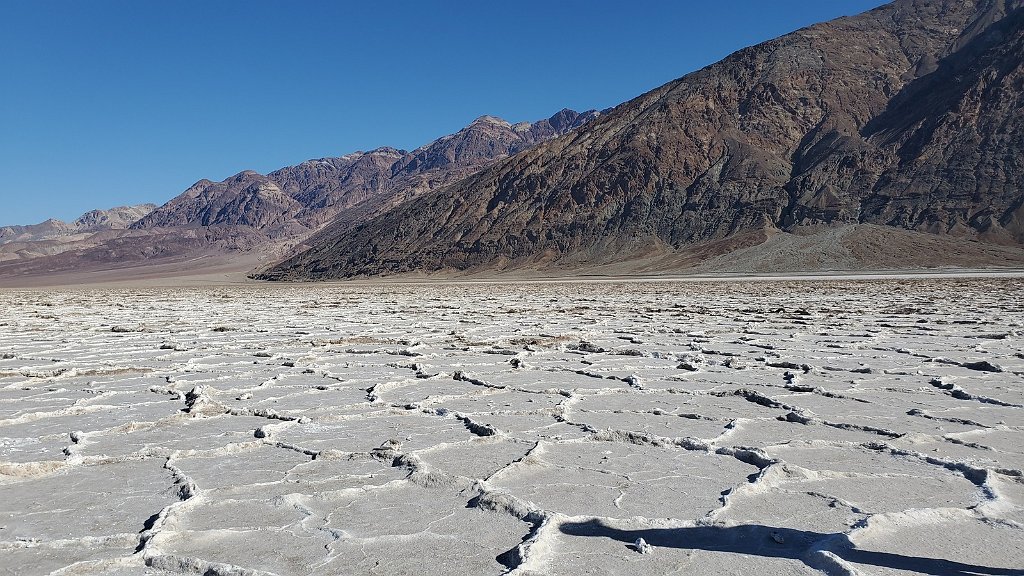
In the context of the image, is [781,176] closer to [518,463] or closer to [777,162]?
[777,162]

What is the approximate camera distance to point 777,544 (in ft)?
8.91

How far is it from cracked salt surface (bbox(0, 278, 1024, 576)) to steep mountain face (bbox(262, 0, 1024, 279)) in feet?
174

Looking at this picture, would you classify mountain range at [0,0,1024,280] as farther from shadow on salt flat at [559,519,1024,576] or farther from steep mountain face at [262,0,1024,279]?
shadow on salt flat at [559,519,1024,576]

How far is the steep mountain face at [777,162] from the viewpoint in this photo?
56.8 meters

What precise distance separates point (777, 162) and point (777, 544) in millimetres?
68131

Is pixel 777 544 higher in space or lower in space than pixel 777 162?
lower

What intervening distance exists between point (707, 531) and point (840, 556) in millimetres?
478

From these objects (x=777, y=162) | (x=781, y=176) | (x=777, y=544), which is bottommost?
(x=777, y=544)

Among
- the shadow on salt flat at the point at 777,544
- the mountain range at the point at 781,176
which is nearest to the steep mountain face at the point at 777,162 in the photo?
the mountain range at the point at 781,176

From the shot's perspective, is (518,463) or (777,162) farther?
(777,162)

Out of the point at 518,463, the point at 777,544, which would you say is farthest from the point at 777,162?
the point at 777,544

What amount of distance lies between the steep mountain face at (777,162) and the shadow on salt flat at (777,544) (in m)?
56.7

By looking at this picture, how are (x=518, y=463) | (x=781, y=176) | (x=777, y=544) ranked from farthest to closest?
1. (x=781, y=176)
2. (x=518, y=463)
3. (x=777, y=544)

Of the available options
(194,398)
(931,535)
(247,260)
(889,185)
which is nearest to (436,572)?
(931,535)
